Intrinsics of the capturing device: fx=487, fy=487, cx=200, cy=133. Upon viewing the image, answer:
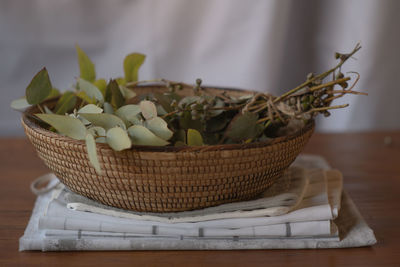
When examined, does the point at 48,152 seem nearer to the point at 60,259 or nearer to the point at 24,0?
the point at 60,259

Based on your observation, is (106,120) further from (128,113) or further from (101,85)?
(101,85)

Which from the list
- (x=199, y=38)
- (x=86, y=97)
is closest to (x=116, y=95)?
(x=86, y=97)

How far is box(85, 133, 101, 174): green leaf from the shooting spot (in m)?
0.50

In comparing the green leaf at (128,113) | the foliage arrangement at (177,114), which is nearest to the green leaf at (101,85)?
the foliage arrangement at (177,114)

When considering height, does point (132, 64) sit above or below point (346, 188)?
above

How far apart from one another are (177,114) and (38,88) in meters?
0.19

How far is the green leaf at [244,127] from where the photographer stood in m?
0.60

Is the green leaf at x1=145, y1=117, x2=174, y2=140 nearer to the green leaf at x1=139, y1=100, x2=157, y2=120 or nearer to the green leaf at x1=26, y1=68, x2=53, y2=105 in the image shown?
the green leaf at x1=139, y1=100, x2=157, y2=120

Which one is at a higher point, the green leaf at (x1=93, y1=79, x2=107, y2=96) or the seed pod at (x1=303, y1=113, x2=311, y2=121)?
the seed pod at (x1=303, y1=113, x2=311, y2=121)

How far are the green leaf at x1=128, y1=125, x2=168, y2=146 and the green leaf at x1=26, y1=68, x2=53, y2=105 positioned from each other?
17cm

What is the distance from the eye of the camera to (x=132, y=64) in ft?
2.50

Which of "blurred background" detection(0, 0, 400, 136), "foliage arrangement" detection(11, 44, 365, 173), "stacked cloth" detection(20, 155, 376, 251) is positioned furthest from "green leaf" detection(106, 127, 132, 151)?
"blurred background" detection(0, 0, 400, 136)

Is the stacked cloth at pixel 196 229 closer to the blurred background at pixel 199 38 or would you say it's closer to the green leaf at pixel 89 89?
the green leaf at pixel 89 89

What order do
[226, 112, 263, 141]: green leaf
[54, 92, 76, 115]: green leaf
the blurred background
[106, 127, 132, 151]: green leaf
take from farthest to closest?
the blurred background < [54, 92, 76, 115]: green leaf < [226, 112, 263, 141]: green leaf < [106, 127, 132, 151]: green leaf
